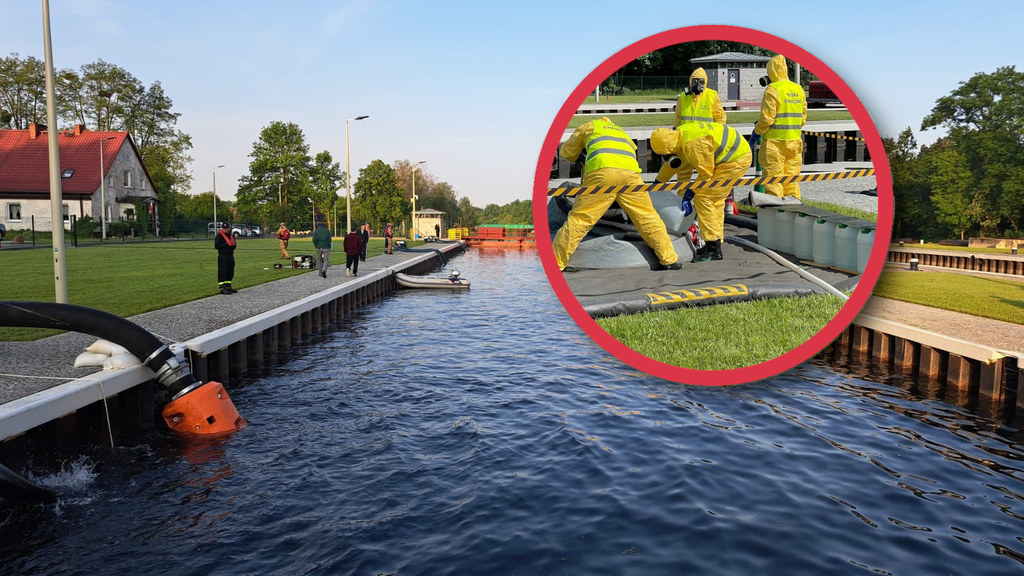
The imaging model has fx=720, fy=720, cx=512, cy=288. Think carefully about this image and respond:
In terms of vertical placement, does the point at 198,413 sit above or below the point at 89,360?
below

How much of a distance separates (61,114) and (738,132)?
84442mm

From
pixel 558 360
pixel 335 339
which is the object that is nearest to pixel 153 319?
pixel 335 339

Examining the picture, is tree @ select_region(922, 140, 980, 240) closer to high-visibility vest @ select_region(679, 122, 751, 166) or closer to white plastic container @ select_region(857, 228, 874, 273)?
white plastic container @ select_region(857, 228, 874, 273)

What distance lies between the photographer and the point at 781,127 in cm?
263

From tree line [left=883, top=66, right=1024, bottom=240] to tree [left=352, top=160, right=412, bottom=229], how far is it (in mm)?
48957

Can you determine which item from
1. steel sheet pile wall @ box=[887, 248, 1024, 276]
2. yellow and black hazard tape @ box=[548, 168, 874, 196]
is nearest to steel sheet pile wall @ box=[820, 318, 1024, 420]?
yellow and black hazard tape @ box=[548, 168, 874, 196]

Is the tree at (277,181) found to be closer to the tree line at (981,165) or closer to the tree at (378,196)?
the tree at (378,196)

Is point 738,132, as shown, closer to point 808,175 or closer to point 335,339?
point 808,175

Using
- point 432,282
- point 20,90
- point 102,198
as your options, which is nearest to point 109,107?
point 20,90

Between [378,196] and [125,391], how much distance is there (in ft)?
226

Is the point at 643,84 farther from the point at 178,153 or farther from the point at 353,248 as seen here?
the point at 178,153

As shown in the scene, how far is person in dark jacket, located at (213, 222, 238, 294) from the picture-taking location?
17.3 meters

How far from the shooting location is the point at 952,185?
5097 cm

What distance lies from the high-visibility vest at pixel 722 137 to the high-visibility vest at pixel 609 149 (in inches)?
7.8
